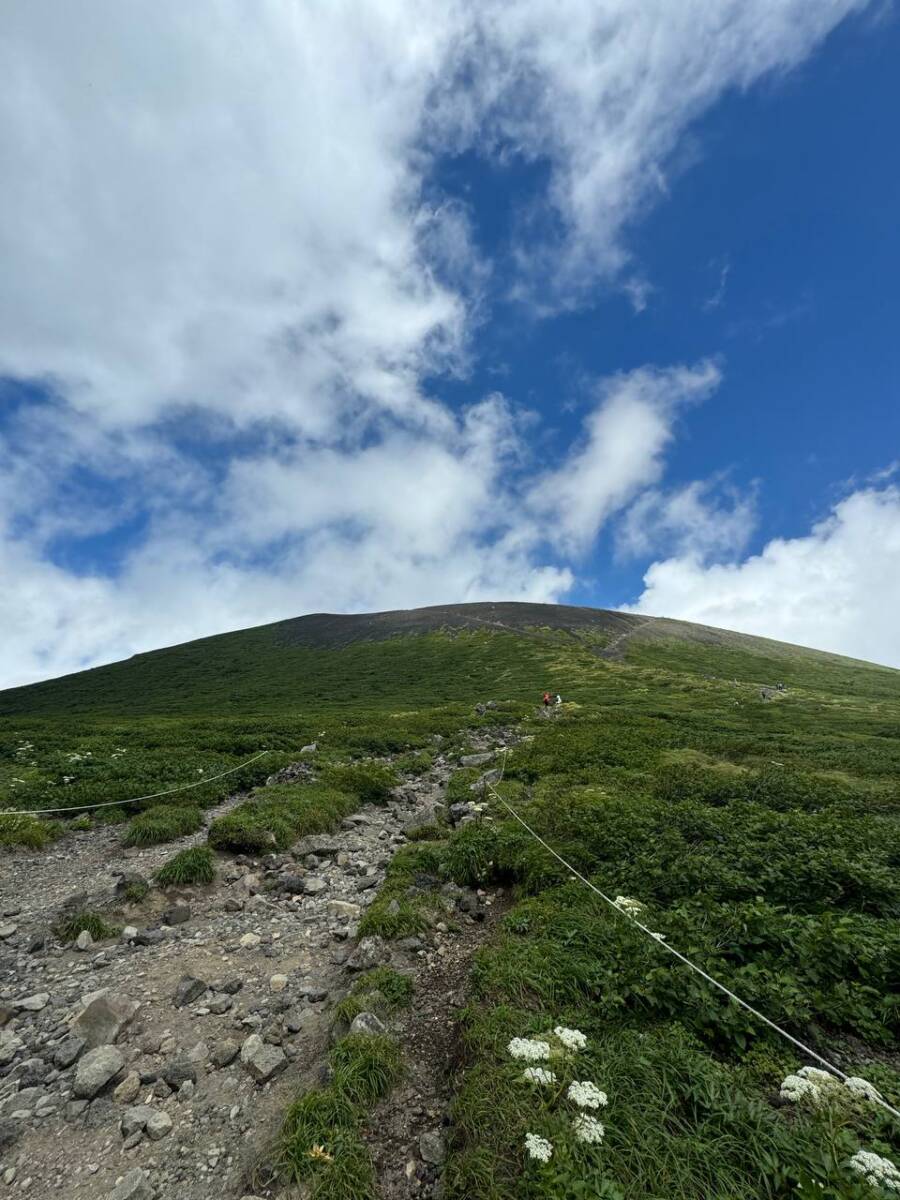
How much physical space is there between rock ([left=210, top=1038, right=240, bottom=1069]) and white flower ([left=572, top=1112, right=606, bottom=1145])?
192 inches

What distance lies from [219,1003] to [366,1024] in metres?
2.91

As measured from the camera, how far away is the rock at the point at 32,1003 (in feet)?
27.6

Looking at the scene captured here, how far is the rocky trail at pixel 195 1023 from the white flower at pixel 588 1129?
156cm

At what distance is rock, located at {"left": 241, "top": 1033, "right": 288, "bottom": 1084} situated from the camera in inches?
271

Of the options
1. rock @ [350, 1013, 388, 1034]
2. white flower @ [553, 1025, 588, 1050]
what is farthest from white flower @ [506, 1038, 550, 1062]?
rock @ [350, 1013, 388, 1034]

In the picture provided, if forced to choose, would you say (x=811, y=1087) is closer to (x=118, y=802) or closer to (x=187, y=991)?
(x=187, y=991)

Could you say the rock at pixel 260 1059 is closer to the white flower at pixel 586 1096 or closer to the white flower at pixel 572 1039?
the white flower at pixel 572 1039

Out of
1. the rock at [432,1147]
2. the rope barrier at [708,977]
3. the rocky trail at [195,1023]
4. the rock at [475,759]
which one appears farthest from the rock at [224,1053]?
the rock at [475,759]

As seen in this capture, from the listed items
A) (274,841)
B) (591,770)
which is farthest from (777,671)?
(274,841)

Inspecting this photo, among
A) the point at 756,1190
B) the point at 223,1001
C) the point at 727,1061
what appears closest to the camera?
the point at 756,1190

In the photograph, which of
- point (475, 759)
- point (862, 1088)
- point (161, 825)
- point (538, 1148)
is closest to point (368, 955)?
point (538, 1148)

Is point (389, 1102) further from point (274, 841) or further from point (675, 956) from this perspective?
point (274, 841)

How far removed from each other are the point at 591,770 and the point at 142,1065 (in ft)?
56.4

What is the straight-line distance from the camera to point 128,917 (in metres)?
11.3
